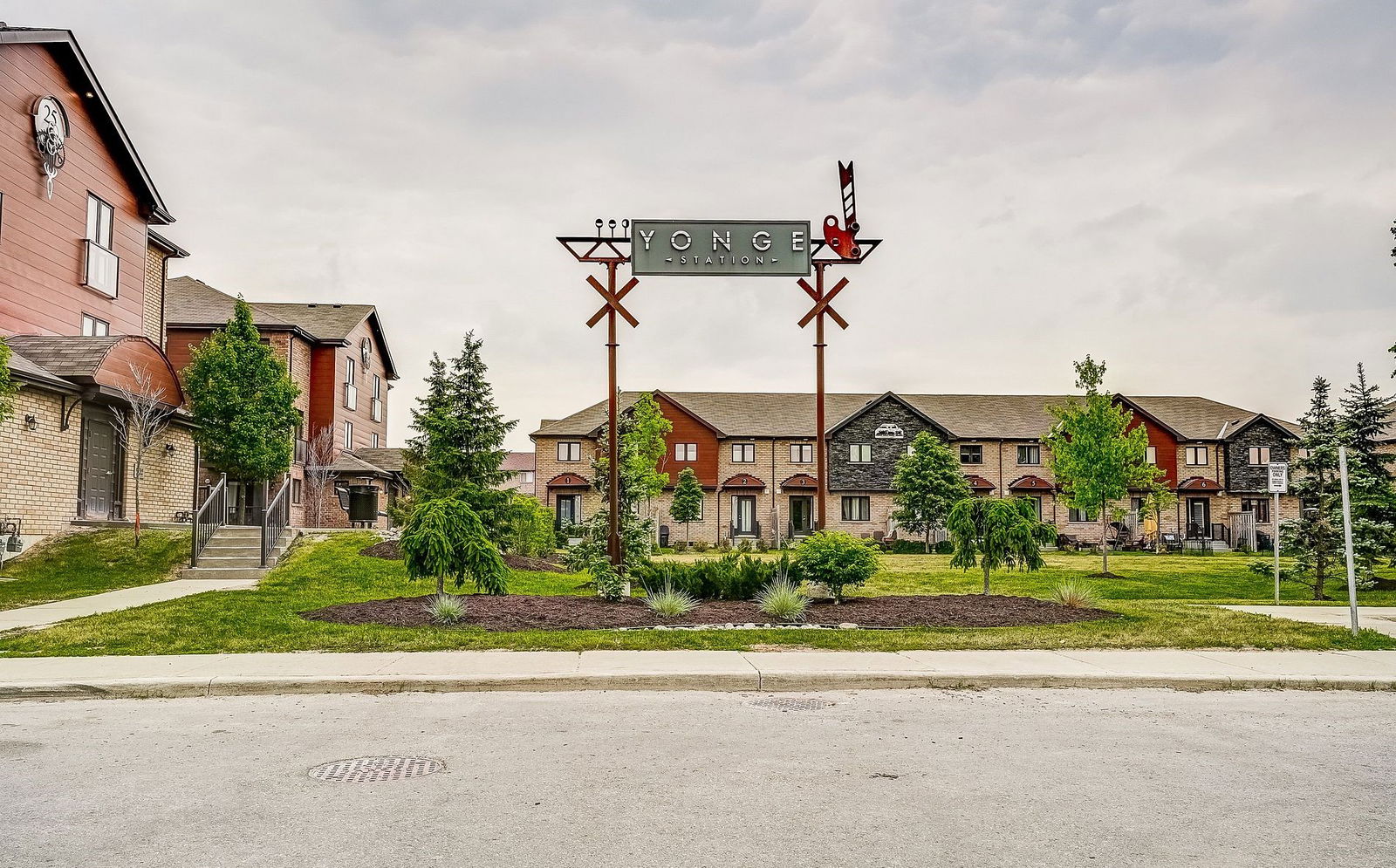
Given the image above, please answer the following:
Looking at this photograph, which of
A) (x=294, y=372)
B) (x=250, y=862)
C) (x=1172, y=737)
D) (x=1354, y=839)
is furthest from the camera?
(x=294, y=372)

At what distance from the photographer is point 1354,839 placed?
4828mm

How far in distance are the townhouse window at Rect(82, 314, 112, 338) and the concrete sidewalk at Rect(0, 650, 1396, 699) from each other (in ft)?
61.0

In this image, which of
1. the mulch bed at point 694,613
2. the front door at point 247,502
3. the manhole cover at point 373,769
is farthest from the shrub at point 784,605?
the front door at point 247,502

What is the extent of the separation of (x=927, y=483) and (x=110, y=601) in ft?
115

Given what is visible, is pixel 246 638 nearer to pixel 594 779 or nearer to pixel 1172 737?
pixel 594 779

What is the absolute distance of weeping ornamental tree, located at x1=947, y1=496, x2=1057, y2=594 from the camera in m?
15.7

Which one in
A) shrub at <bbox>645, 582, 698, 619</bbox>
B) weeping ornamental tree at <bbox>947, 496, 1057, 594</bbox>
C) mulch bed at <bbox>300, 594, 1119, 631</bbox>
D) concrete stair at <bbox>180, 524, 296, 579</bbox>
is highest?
weeping ornamental tree at <bbox>947, 496, 1057, 594</bbox>

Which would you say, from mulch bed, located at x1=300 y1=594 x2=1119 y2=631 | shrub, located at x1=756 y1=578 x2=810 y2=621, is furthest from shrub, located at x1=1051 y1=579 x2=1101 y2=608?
shrub, located at x1=756 y1=578 x2=810 y2=621

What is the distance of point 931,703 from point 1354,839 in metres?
3.87

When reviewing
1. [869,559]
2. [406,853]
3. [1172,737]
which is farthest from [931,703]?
[869,559]

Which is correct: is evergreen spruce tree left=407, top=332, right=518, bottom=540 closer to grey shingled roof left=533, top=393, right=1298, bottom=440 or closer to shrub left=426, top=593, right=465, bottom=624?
shrub left=426, top=593, right=465, bottom=624

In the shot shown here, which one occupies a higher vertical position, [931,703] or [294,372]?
[294,372]

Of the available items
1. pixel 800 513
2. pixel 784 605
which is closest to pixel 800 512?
pixel 800 513

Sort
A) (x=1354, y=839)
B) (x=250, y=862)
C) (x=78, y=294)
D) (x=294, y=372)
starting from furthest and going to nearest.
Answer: (x=294, y=372), (x=78, y=294), (x=1354, y=839), (x=250, y=862)
